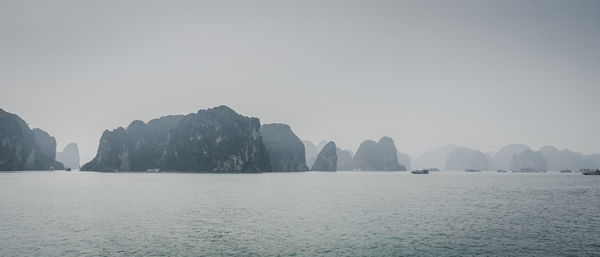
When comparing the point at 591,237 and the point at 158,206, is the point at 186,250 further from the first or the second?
the point at 591,237

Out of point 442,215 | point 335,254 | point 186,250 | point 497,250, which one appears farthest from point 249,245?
point 442,215

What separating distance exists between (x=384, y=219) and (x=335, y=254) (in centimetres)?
1908

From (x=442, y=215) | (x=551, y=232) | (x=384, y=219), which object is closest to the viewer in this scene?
(x=551, y=232)

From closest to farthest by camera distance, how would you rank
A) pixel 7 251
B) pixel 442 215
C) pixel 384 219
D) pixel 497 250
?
pixel 7 251
pixel 497 250
pixel 384 219
pixel 442 215

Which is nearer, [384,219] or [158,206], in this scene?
[384,219]

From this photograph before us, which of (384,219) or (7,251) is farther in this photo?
(384,219)

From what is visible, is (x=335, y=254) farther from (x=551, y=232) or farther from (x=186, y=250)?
(x=551, y=232)

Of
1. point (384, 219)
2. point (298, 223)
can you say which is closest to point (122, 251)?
point (298, 223)

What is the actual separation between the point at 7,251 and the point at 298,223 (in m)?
26.7

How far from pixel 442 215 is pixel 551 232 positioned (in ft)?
45.6

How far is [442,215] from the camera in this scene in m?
49.8

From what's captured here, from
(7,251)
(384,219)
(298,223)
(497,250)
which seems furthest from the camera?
(384,219)

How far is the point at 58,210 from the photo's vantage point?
52.2m

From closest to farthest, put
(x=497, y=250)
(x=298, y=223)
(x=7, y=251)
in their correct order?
(x=7, y=251), (x=497, y=250), (x=298, y=223)
